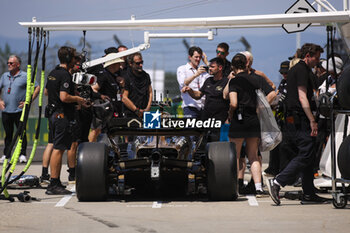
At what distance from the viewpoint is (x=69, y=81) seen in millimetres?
10727

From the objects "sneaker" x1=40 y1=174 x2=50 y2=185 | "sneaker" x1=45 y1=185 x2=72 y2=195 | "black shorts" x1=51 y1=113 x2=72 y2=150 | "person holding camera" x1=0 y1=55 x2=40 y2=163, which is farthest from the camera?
"person holding camera" x1=0 y1=55 x2=40 y2=163

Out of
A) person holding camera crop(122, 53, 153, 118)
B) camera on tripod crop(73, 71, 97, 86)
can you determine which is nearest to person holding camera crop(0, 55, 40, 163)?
person holding camera crop(122, 53, 153, 118)

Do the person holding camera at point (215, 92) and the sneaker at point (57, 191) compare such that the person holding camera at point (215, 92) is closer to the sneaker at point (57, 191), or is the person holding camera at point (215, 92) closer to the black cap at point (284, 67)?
the black cap at point (284, 67)

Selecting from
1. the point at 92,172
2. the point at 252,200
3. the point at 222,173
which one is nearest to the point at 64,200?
the point at 92,172

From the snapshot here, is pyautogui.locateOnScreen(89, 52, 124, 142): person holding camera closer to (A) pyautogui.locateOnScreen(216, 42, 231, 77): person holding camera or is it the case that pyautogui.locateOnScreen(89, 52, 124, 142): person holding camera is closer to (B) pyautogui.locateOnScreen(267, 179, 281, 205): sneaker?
(A) pyautogui.locateOnScreen(216, 42, 231, 77): person holding camera

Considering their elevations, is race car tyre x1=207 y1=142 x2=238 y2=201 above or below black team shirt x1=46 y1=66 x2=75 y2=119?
below

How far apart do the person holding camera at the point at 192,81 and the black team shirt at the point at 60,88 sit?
218cm

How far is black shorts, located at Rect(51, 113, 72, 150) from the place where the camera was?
1055 centimetres

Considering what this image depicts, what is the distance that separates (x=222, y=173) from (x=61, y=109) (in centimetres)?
264

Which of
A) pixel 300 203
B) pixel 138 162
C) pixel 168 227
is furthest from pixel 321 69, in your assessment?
pixel 168 227

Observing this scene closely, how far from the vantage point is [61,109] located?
10680mm

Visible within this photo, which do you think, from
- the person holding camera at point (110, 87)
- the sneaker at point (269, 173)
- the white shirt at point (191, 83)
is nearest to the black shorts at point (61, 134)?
the person holding camera at point (110, 87)

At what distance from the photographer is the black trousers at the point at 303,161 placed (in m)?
9.38

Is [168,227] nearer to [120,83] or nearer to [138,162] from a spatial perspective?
[138,162]
